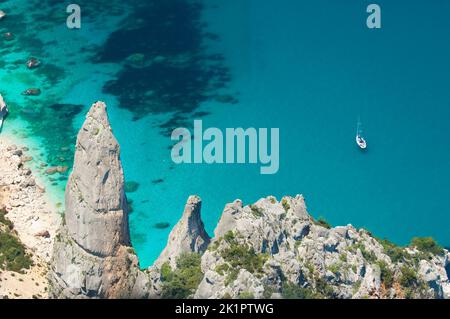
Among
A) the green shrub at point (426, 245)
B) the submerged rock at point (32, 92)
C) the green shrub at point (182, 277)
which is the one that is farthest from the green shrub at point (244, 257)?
the submerged rock at point (32, 92)

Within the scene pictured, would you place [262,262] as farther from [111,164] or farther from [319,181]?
[319,181]

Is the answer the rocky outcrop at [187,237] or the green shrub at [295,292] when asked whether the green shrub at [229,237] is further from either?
the green shrub at [295,292]

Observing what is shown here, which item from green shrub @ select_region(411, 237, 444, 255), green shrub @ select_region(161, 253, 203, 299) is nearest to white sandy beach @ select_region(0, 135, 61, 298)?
green shrub @ select_region(161, 253, 203, 299)

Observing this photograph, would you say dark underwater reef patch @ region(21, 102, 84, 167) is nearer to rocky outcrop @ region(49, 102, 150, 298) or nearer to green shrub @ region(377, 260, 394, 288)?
rocky outcrop @ region(49, 102, 150, 298)

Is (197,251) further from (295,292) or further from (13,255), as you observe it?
(13,255)

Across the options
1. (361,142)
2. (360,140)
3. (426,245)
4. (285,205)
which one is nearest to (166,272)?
(285,205)
